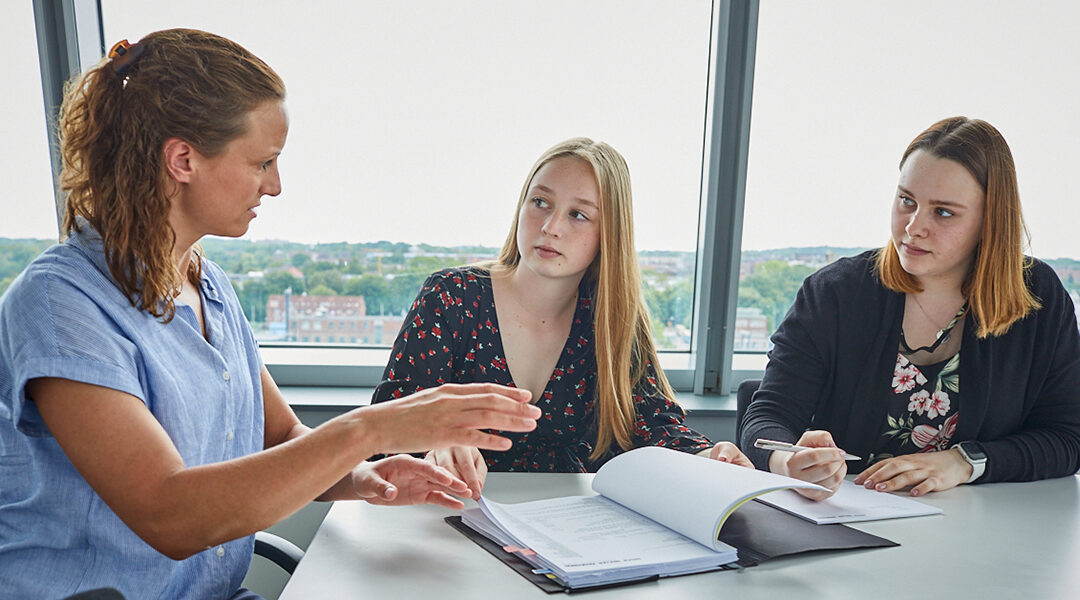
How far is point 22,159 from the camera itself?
2.57 meters

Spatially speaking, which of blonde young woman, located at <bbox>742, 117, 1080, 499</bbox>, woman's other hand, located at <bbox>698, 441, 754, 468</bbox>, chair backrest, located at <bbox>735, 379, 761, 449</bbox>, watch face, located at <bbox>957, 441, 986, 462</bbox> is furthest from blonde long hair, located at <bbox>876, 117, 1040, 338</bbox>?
woman's other hand, located at <bbox>698, 441, 754, 468</bbox>

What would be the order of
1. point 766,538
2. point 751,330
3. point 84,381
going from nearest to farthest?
point 84,381 → point 766,538 → point 751,330

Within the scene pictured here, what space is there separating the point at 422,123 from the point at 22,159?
126 centimetres

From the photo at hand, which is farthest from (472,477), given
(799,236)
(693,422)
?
(799,236)

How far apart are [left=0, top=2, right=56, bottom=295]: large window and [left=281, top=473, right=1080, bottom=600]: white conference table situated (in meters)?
1.92

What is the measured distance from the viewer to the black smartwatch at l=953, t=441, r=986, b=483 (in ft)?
5.16

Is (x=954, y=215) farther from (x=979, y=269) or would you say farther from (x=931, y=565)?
(x=931, y=565)

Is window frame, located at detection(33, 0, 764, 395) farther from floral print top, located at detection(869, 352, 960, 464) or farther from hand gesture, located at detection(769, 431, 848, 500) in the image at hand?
hand gesture, located at detection(769, 431, 848, 500)

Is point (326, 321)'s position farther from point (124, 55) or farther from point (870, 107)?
point (870, 107)

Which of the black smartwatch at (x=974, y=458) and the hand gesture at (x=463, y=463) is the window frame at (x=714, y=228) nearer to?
the black smartwatch at (x=974, y=458)

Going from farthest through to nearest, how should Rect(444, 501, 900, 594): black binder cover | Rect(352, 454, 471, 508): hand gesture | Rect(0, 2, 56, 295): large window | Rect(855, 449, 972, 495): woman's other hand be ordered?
1. Rect(0, 2, 56, 295): large window
2. Rect(855, 449, 972, 495): woman's other hand
3. Rect(352, 454, 471, 508): hand gesture
4. Rect(444, 501, 900, 594): black binder cover

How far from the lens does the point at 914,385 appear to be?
1.83 m

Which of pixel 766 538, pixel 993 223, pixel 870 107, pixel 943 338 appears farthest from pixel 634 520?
pixel 870 107

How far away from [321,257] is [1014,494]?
207 centimetres
